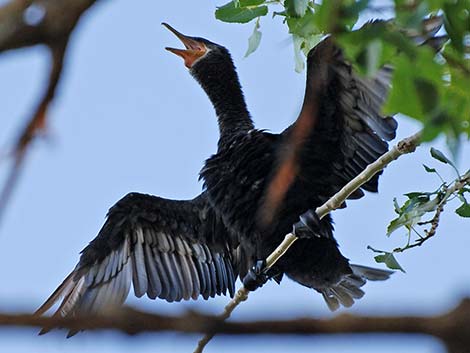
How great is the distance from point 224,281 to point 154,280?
52cm

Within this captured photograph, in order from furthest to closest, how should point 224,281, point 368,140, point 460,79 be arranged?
point 224,281, point 368,140, point 460,79

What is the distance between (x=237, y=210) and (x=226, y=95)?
3.92ft

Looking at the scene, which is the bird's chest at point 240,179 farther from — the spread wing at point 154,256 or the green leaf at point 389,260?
the green leaf at point 389,260

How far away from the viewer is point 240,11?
4508 mm

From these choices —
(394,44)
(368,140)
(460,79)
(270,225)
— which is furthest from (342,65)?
(394,44)

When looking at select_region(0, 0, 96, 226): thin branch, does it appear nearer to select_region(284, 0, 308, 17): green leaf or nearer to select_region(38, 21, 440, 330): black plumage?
select_region(284, 0, 308, 17): green leaf

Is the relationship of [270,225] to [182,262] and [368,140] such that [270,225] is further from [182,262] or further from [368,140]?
[182,262]

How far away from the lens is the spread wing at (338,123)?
4.93 meters

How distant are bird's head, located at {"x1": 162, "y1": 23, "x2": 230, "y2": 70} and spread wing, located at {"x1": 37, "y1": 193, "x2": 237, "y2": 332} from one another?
42.5 inches

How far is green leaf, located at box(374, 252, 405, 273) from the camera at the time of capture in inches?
180

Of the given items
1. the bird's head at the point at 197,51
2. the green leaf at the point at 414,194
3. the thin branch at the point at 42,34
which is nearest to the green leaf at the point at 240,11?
the green leaf at the point at 414,194

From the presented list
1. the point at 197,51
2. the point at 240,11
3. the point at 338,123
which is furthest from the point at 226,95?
the point at 240,11

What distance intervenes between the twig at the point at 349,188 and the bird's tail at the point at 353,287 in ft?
2.67

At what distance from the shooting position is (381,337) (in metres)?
0.89
